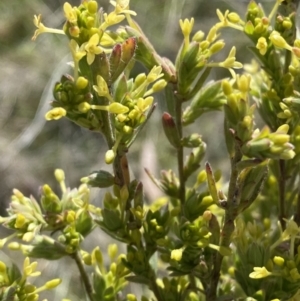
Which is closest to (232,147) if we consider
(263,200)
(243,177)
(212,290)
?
(243,177)

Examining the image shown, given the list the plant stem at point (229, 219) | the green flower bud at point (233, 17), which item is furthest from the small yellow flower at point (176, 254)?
the green flower bud at point (233, 17)

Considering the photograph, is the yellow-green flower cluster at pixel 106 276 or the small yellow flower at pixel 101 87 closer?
the small yellow flower at pixel 101 87

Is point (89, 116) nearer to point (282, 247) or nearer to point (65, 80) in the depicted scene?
point (65, 80)

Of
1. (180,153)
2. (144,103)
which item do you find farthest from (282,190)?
(144,103)

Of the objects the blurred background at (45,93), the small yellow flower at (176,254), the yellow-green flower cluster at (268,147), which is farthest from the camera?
the blurred background at (45,93)

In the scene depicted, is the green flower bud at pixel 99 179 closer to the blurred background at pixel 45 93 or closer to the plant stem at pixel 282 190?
the plant stem at pixel 282 190

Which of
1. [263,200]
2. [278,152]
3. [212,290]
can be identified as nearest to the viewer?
[278,152]

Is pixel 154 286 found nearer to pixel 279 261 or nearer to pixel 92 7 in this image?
pixel 279 261
